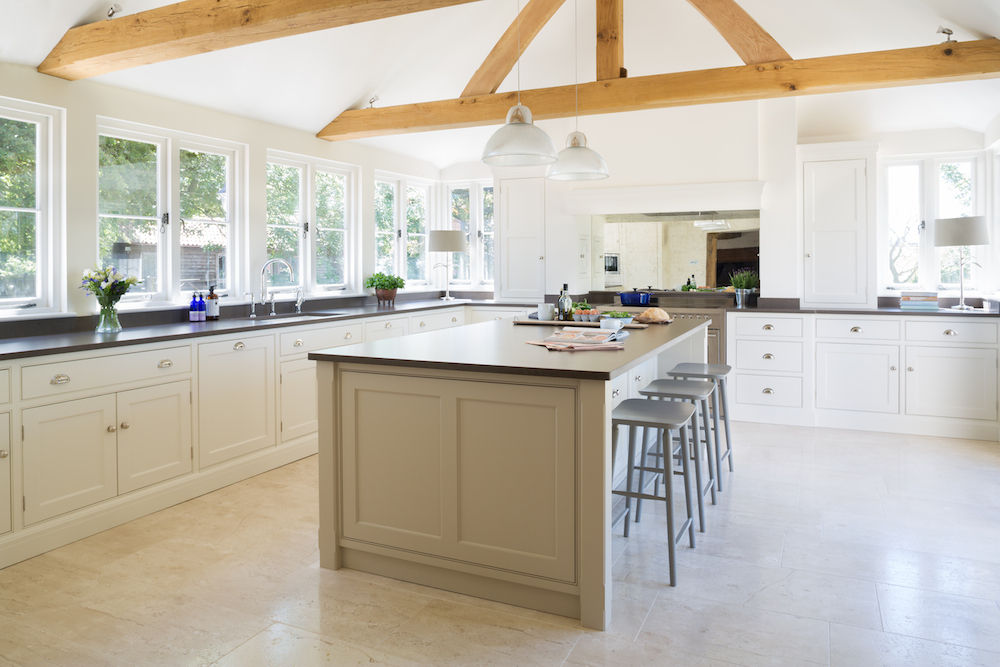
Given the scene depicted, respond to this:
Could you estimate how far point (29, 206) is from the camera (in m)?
3.92

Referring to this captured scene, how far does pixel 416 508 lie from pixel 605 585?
33.2 inches

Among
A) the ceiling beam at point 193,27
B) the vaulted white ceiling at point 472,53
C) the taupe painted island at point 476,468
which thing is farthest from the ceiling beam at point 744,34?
the taupe painted island at point 476,468

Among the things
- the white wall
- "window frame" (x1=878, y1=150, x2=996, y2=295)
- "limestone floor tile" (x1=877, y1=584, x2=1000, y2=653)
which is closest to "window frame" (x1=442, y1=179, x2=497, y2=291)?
the white wall

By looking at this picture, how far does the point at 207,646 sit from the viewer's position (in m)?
2.42

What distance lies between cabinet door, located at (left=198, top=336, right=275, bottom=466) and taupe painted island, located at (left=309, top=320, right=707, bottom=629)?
1384 millimetres

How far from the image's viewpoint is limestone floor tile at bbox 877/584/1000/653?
2463 mm

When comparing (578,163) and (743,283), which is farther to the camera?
(743,283)

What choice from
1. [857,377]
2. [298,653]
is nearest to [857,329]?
[857,377]

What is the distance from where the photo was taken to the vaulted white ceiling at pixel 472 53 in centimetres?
454

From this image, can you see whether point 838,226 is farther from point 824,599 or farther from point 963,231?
point 824,599

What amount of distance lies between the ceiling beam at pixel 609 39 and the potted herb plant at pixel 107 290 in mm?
3574

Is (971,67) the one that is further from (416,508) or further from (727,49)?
(416,508)

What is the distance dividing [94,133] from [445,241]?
134 inches

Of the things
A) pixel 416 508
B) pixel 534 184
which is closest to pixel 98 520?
pixel 416 508
